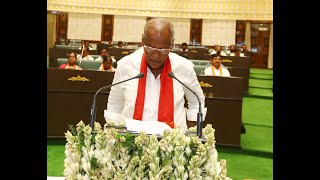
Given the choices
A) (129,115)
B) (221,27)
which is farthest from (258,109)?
(221,27)

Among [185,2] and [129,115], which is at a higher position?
[185,2]

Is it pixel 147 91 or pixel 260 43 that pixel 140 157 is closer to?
pixel 147 91

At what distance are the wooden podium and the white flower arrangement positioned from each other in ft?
14.4

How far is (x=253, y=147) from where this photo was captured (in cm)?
639

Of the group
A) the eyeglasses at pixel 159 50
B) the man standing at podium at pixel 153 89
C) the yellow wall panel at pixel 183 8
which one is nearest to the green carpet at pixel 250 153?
the man standing at podium at pixel 153 89

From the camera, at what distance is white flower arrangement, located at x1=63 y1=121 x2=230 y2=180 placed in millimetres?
1532

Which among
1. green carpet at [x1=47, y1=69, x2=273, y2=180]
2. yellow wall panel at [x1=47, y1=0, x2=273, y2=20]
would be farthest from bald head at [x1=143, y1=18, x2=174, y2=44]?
yellow wall panel at [x1=47, y1=0, x2=273, y2=20]

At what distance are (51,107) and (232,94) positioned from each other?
242cm

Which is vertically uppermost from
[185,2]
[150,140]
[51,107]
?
[185,2]

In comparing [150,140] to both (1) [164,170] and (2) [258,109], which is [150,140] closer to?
(1) [164,170]

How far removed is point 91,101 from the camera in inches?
239

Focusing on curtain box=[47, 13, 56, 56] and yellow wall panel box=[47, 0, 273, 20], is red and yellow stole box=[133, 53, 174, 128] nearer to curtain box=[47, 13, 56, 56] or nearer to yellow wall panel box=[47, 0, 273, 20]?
yellow wall panel box=[47, 0, 273, 20]

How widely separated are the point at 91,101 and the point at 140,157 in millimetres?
4552

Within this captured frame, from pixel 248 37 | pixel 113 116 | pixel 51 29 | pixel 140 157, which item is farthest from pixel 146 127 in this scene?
pixel 248 37
